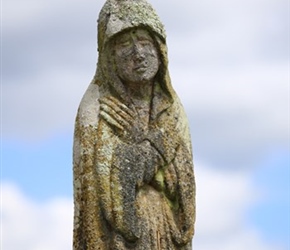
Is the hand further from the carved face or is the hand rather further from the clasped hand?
the carved face

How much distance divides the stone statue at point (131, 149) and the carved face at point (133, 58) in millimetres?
13

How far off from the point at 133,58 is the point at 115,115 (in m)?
0.78

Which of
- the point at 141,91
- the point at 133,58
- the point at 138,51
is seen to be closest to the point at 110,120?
the point at 141,91

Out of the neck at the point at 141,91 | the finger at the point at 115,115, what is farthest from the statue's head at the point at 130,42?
the finger at the point at 115,115

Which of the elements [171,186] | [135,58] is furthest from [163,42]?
[171,186]

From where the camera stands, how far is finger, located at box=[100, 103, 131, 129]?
58.7 feet

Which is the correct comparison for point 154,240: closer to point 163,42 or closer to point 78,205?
point 78,205

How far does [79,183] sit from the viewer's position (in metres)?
17.8

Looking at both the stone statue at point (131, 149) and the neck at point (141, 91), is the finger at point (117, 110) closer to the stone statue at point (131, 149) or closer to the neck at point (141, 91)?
the stone statue at point (131, 149)

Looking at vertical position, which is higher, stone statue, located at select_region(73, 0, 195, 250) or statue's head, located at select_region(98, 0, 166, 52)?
statue's head, located at select_region(98, 0, 166, 52)

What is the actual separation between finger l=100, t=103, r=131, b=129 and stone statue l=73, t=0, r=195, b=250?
1cm

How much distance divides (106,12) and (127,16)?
0.31 meters

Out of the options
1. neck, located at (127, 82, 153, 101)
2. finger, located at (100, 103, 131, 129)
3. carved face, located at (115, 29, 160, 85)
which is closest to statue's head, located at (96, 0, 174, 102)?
carved face, located at (115, 29, 160, 85)

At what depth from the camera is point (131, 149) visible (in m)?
17.8
